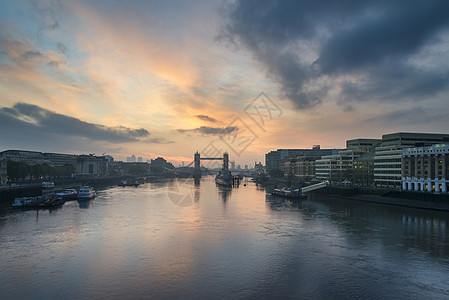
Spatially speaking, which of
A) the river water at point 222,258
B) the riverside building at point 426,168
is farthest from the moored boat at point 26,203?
the riverside building at point 426,168

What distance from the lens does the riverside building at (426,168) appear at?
7225cm

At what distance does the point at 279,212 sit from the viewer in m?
65.3

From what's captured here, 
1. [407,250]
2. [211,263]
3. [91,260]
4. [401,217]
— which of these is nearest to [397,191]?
[401,217]

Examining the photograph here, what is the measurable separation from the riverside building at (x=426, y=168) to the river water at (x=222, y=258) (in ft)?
72.2

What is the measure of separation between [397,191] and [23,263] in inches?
3098

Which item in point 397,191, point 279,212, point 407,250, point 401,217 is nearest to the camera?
point 407,250

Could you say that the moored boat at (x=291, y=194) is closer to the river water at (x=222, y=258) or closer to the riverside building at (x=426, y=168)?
the riverside building at (x=426, y=168)

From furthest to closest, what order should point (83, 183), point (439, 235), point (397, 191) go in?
point (83, 183) < point (397, 191) < point (439, 235)

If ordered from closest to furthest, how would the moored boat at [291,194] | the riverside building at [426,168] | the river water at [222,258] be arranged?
1. the river water at [222,258]
2. the riverside building at [426,168]
3. the moored boat at [291,194]

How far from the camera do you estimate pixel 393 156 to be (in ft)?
298

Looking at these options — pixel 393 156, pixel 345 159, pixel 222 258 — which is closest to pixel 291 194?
pixel 393 156

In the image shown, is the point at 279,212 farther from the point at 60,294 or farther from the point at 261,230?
the point at 60,294

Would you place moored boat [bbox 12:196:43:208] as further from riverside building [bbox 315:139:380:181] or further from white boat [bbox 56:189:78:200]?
riverside building [bbox 315:139:380:181]

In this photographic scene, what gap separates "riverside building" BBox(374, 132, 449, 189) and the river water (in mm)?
36521
